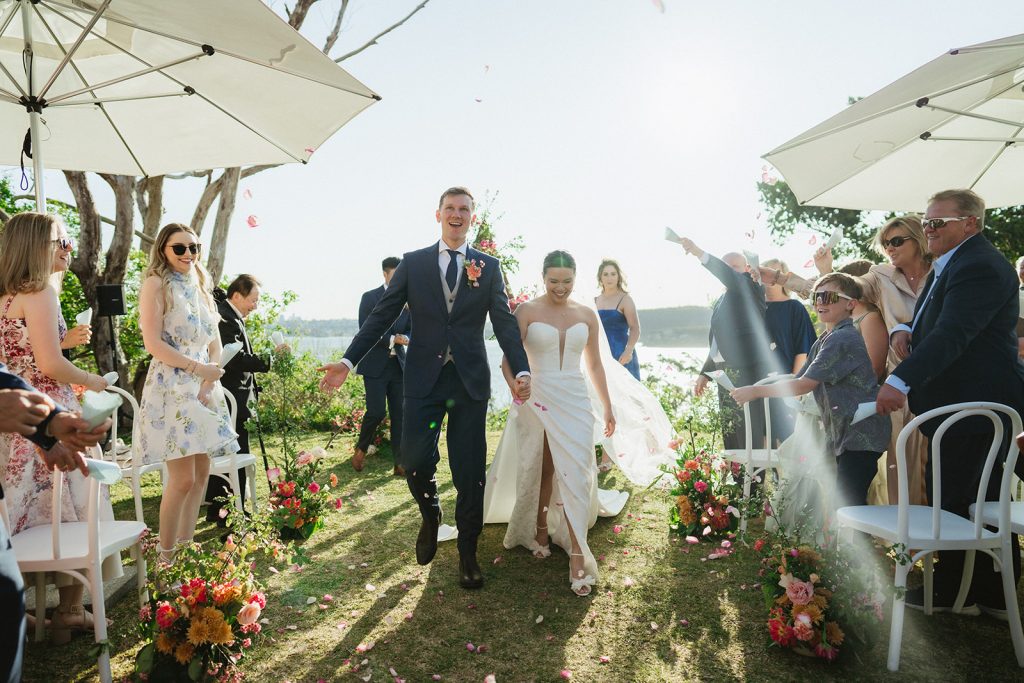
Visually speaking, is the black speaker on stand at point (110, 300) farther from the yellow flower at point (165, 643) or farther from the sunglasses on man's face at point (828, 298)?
the sunglasses on man's face at point (828, 298)

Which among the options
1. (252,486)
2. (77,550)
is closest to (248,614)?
(77,550)

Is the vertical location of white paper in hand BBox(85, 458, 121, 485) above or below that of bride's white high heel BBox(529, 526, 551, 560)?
above

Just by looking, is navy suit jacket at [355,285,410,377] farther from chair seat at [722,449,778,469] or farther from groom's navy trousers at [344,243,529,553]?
chair seat at [722,449,778,469]

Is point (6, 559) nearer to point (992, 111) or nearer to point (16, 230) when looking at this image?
point (16, 230)

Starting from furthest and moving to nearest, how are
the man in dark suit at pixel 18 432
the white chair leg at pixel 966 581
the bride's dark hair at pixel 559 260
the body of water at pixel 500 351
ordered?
the body of water at pixel 500 351
the bride's dark hair at pixel 559 260
the white chair leg at pixel 966 581
the man in dark suit at pixel 18 432

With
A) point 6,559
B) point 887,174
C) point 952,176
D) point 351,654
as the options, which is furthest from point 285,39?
point 952,176

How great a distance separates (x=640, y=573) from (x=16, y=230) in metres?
4.08

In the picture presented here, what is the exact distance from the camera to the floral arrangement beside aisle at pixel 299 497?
15.9ft

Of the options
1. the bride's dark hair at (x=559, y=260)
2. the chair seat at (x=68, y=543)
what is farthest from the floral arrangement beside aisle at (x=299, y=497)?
the bride's dark hair at (x=559, y=260)

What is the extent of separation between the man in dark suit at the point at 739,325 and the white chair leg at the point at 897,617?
9.13ft

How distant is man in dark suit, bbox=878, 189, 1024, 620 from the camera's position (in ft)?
10.3

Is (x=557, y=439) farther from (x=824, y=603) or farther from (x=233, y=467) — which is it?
(x=233, y=467)

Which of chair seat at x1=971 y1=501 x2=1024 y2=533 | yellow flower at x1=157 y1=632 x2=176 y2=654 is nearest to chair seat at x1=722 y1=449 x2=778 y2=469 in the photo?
chair seat at x1=971 y1=501 x2=1024 y2=533

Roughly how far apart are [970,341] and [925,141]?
109 inches
